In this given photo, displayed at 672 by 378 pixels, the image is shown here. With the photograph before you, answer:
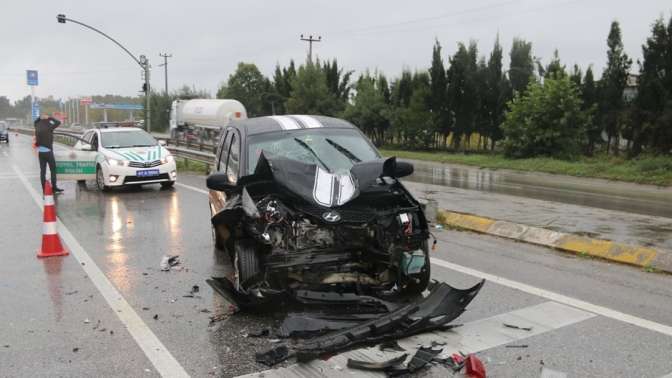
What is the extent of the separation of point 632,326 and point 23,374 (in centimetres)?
480

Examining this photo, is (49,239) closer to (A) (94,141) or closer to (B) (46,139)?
(B) (46,139)

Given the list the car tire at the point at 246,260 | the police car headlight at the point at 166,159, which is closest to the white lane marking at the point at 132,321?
the car tire at the point at 246,260

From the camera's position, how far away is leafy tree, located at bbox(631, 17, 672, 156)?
66.6 feet

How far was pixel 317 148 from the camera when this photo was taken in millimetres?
6500

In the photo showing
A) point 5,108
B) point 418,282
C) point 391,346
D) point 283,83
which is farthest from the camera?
point 5,108

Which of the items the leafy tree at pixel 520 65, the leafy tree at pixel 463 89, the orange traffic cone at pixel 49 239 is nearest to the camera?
the orange traffic cone at pixel 49 239

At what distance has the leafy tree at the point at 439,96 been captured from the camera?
32188mm

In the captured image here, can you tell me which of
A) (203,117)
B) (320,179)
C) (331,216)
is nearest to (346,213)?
(331,216)

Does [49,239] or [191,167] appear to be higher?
[191,167]

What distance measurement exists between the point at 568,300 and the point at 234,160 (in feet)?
12.9

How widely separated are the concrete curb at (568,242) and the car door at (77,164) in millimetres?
9382

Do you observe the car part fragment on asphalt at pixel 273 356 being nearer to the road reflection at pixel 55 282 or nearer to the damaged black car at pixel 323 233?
the damaged black car at pixel 323 233

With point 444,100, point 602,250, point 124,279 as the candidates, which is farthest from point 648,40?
point 124,279

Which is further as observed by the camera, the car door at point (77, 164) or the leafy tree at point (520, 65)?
the leafy tree at point (520, 65)
